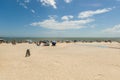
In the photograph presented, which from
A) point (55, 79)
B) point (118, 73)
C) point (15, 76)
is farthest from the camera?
point (118, 73)

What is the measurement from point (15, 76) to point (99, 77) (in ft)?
18.7

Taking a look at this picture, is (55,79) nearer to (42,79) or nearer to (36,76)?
(42,79)

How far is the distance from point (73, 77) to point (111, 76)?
8.84 feet

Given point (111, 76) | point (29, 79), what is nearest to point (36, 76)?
point (29, 79)

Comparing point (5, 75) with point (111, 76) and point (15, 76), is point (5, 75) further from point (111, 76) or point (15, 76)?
point (111, 76)

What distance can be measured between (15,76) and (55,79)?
111 inches

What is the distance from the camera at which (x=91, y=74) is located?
10930 mm

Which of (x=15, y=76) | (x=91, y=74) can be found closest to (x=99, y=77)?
(x=91, y=74)

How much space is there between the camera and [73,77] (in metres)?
10.2

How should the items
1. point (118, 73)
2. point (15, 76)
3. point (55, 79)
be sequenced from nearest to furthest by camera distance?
Result: point (55, 79), point (15, 76), point (118, 73)

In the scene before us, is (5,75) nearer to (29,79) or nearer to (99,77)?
(29,79)

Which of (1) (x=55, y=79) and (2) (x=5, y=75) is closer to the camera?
(1) (x=55, y=79)

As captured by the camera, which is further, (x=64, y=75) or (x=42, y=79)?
(x=64, y=75)

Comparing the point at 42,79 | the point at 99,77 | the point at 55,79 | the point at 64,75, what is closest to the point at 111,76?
the point at 99,77
